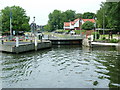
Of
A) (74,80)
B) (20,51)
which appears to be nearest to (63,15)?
(20,51)

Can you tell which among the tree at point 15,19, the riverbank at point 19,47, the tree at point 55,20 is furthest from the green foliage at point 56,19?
the riverbank at point 19,47

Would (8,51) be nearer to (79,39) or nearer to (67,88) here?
(67,88)

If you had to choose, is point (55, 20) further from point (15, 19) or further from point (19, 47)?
point (19, 47)

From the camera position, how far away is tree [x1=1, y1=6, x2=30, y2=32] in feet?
220

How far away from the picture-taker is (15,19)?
6925cm

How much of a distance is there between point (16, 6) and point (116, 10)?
48.6m

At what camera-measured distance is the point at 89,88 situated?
38.3ft

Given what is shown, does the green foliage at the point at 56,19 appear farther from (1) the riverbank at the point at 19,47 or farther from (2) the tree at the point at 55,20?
(1) the riverbank at the point at 19,47

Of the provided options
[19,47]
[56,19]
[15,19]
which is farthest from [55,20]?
[19,47]

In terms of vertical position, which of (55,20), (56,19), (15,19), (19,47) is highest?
(56,19)

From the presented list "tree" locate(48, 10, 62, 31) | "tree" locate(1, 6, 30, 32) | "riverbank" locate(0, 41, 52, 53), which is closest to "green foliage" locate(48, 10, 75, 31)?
"tree" locate(48, 10, 62, 31)

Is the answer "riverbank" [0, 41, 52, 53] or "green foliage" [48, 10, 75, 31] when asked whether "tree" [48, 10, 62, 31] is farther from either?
"riverbank" [0, 41, 52, 53]

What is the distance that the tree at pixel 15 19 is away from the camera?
6719 centimetres

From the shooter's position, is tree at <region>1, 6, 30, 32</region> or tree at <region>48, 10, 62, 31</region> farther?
tree at <region>48, 10, 62, 31</region>
